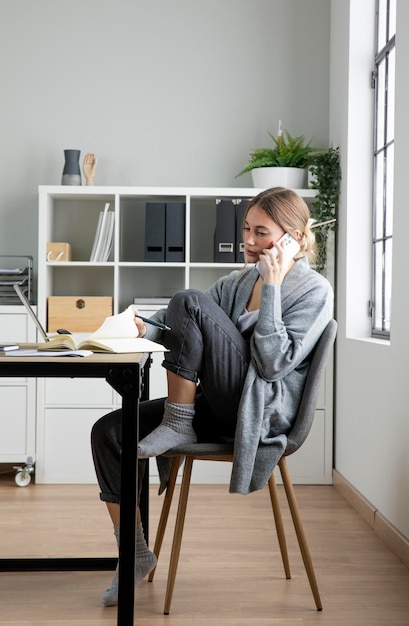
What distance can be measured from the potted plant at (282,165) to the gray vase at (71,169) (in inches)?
33.4

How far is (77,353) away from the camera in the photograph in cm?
197

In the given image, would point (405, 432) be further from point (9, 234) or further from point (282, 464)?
point (9, 234)

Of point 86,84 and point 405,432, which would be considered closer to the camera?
point 405,432

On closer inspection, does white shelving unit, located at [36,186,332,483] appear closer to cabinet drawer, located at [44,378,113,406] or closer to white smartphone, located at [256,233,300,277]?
cabinet drawer, located at [44,378,113,406]

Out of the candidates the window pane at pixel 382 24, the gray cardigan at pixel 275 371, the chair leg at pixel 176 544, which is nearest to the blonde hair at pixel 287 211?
the gray cardigan at pixel 275 371

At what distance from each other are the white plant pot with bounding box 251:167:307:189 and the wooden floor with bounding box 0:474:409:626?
1548 millimetres

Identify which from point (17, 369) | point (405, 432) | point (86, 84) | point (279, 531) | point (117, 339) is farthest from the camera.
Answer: point (86, 84)

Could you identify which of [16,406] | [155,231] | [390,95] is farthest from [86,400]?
[390,95]

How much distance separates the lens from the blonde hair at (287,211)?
2365 mm

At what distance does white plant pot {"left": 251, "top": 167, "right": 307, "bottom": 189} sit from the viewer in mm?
4035

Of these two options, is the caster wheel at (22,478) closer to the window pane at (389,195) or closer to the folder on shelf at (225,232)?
the folder on shelf at (225,232)

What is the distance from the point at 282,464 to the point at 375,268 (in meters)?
1.65

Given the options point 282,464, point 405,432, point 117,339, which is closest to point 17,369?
point 117,339

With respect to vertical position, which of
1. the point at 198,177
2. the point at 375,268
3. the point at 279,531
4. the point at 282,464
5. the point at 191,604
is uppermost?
the point at 198,177
